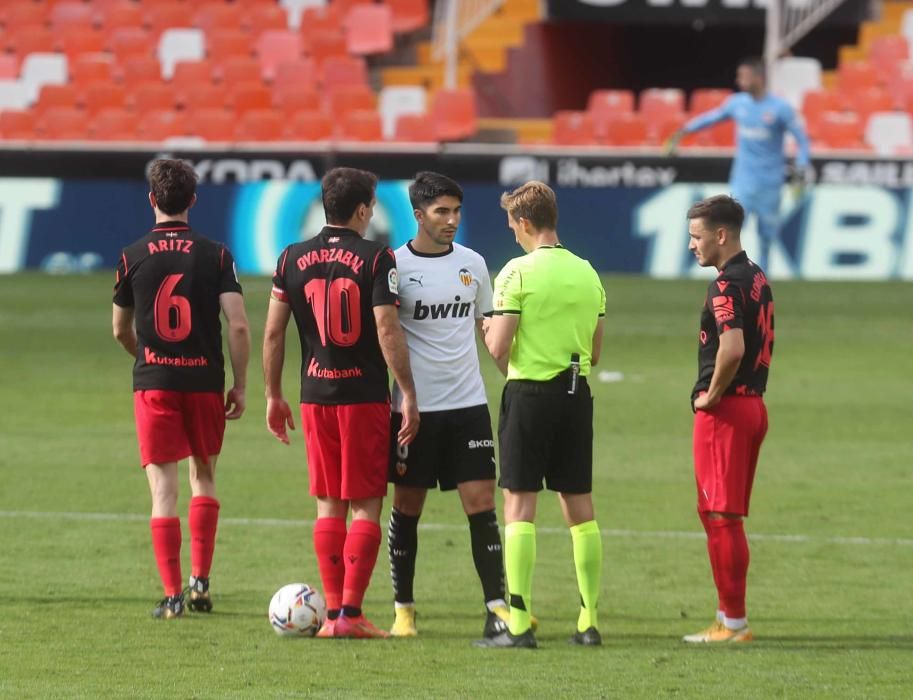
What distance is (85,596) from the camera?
745cm

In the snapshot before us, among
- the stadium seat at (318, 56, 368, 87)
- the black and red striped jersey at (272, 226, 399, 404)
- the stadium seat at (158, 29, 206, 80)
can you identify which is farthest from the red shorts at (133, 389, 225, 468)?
the stadium seat at (158, 29, 206, 80)

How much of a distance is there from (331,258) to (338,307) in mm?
187

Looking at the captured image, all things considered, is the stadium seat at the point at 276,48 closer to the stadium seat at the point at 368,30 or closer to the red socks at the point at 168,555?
the stadium seat at the point at 368,30

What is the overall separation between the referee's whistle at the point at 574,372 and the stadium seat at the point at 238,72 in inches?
792

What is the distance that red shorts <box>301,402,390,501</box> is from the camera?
6.76 m

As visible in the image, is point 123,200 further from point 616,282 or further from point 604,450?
point 604,450

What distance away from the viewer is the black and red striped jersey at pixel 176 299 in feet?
23.4

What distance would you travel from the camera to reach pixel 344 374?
678cm

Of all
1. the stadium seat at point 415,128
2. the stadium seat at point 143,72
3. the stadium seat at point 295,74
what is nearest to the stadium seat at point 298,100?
the stadium seat at point 295,74

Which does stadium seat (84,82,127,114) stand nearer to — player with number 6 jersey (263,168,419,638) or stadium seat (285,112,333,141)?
stadium seat (285,112,333,141)

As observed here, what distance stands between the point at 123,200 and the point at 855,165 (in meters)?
9.05

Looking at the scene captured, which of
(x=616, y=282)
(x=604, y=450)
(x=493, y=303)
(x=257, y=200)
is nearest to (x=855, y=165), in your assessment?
(x=616, y=282)

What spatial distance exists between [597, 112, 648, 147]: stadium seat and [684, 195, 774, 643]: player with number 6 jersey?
17795 mm

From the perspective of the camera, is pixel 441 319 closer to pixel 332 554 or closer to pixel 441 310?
pixel 441 310
